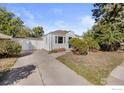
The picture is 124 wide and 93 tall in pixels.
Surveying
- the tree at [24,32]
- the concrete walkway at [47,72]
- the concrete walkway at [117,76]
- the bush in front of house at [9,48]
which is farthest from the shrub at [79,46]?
the bush in front of house at [9,48]

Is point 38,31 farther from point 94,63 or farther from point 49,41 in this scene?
point 94,63

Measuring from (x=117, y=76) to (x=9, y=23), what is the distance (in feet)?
11.4

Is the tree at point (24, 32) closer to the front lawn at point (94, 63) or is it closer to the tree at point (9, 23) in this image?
the tree at point (9, 23)

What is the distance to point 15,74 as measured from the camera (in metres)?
6.85

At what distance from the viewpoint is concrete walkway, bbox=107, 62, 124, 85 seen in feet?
21.6

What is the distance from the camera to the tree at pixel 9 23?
6680 mm

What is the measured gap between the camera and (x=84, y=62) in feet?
25.3

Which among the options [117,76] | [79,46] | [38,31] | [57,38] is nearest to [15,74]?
[38,31]

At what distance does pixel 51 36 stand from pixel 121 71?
2457 millimetres

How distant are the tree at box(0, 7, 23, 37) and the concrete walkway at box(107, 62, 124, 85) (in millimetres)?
2937

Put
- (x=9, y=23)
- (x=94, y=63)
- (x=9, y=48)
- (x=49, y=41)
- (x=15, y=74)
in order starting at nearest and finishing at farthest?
(x=9, y=23) < (x=15, y=74) < (x=49, y=41) < (x=9, y=48) < (x=94, y=63)

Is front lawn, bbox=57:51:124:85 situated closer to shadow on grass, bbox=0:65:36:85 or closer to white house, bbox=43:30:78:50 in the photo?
white house, bbox=43:30:78:50

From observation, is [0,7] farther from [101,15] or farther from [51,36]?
[101,15]
